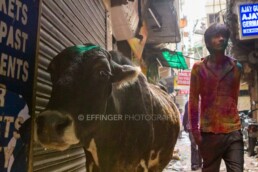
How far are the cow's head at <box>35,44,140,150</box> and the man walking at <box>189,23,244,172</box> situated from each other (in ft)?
3.24

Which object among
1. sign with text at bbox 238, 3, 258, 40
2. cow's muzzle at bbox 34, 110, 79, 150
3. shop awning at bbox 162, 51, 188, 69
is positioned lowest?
cow's muzzle at bbox 34, 110, 79, 150

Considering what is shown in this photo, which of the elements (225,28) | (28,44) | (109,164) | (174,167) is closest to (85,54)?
(28,44)

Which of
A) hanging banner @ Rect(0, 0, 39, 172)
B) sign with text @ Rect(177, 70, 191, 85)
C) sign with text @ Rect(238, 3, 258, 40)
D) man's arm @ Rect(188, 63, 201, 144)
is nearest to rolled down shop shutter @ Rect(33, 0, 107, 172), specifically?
hanging banner @ Rect(0, 0, 39, 172)

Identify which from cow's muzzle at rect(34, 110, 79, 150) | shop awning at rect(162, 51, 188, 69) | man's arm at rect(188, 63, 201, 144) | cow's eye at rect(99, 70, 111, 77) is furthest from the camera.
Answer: shop awning at rect(162, 51, 188, 69)

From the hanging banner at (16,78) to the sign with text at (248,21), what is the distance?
993 cm

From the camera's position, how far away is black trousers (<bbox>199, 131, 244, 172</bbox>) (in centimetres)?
328

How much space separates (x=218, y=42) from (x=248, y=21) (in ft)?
28.7

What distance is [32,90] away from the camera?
2912 millimetres

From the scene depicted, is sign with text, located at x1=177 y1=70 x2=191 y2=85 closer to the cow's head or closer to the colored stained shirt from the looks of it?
the colored stained shirt

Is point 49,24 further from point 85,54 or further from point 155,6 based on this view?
point 155,6

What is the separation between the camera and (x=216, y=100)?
138 inches

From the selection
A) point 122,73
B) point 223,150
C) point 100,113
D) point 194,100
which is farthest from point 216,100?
point 100,113

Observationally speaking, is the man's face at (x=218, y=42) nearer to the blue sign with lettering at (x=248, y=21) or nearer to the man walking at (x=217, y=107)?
the man walking at (x=217, y=107)

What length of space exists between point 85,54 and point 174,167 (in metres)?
6.23
